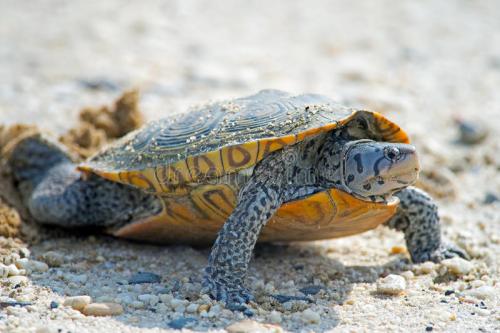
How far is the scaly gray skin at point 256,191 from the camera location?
4137 mm

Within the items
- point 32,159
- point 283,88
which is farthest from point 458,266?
point 283,88

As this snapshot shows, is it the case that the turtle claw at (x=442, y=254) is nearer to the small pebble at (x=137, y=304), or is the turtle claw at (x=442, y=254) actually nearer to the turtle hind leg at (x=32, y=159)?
the small pebble at (x=137, y=304)

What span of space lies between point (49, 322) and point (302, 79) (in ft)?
21.3

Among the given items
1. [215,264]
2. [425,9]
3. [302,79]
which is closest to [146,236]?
[215,264]

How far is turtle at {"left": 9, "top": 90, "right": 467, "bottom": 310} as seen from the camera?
419cm

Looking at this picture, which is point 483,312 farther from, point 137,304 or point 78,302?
point 78,302

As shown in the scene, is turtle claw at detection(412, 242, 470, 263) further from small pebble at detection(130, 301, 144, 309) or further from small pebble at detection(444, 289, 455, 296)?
small pebble at detection(130, 301, 144, 309)

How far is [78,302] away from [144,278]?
68 cm

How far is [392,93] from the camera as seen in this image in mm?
9234

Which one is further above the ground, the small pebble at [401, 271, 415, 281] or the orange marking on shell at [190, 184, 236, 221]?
the orange marking on shell at [190, 184, 236, 221]

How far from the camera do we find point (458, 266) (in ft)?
15.5

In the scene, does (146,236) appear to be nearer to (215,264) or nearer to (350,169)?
(215,264)

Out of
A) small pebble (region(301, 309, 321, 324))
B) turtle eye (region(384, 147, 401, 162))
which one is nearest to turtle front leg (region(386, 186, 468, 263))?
turtle eye (region(384, 147, 401, 162))

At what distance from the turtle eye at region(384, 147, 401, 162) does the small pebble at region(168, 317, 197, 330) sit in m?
1.56
